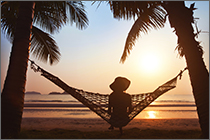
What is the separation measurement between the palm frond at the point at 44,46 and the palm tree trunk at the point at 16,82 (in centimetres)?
165

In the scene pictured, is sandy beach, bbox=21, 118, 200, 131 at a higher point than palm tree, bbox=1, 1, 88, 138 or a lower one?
lower

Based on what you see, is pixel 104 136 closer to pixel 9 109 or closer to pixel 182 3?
pixel 9 109

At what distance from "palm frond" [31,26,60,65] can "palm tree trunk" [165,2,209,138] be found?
3500 millimetres

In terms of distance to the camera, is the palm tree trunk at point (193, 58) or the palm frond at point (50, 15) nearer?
the palm tree trunk at point (193, 58)

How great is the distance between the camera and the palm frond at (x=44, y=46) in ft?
15.8

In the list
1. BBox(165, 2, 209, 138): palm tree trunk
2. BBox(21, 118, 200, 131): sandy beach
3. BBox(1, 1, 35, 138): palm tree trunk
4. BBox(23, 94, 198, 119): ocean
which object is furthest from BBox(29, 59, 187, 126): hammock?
BBox(23, 94, 198, 119): ocean

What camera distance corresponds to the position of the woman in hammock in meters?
3.25

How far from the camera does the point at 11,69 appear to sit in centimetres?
286

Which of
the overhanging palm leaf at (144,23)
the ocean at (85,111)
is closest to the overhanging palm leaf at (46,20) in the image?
the overhanging palm leaf at (144,23)

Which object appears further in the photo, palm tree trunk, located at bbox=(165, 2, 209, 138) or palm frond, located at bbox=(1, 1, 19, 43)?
palm frond, located at bbox=(1, 1, 19, 43)

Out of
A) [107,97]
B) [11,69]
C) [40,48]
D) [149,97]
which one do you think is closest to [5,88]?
[11,69]

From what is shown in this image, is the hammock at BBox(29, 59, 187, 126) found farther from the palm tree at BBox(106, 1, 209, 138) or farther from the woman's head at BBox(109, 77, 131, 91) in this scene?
the palm tree at BBox(106, 1, 209, 138)

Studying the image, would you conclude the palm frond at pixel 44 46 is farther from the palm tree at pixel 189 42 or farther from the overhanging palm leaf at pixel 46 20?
the palm tree at pixel 189 42

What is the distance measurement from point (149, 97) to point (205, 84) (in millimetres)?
1403
